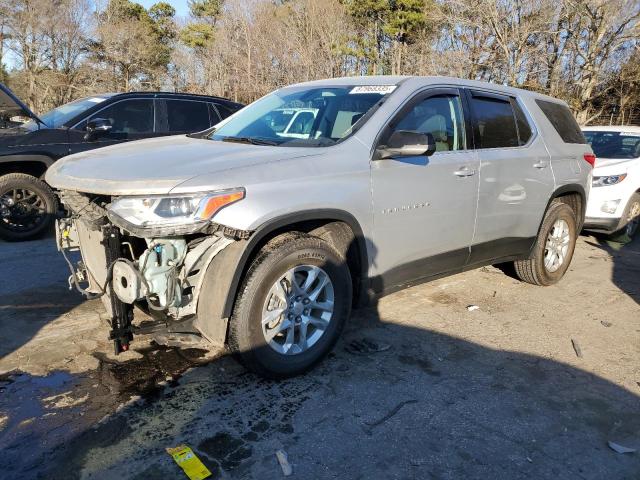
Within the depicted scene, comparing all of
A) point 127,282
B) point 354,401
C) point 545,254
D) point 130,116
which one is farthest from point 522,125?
point 130,116

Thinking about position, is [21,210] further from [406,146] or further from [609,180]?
[609,180]

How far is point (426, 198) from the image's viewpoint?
3.70m

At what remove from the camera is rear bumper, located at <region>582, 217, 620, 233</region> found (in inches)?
279

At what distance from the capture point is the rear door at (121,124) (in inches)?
257

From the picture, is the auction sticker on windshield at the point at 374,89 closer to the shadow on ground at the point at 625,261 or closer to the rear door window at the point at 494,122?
the rear door window at the point at 494,122

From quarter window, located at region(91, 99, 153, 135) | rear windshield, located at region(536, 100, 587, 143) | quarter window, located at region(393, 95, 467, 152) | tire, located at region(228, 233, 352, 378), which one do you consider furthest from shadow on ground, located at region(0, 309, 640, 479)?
quarter window, located at region(91, 99, 153, 135)

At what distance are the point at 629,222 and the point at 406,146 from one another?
5633 millimetres

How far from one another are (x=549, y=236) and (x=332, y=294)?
2908 mm

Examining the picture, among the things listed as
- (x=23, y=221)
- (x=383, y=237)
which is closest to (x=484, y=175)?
(x=383, y=237)

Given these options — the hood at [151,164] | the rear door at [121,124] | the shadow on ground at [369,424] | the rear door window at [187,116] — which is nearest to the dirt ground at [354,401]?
the shadow on ground at [369,424]

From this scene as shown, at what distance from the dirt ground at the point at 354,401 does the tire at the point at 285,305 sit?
0.60 feet

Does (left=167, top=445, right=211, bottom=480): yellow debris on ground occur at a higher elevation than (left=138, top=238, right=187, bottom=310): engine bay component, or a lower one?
lower

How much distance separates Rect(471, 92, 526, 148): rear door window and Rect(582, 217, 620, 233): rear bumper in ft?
10.5

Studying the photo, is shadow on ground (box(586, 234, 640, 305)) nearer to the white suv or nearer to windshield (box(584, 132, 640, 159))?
the white suv
